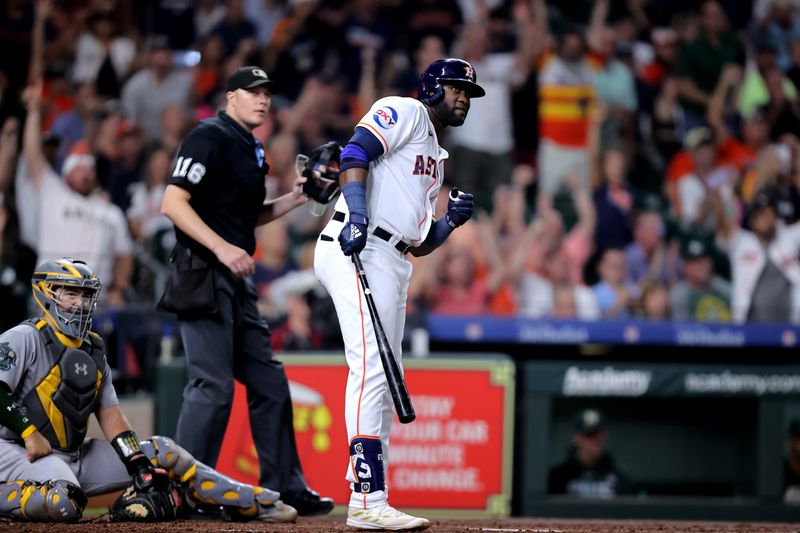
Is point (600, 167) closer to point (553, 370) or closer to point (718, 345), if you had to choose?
point (718, 345)

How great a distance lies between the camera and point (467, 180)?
33.1 ft

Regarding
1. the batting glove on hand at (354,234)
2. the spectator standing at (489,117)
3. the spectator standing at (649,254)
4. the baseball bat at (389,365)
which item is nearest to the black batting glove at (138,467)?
the baseball bat at (389,365)

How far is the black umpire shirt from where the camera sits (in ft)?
16.7

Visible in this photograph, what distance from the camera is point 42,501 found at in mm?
4496

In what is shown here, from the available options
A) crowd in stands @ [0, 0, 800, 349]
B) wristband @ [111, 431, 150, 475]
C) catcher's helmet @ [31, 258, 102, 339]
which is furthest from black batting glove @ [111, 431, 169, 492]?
crowd in stands @ [0, 0, 800, 349]

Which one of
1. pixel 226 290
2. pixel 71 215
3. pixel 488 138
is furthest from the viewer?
pixel 488 138

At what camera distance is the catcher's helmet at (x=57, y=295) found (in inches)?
189

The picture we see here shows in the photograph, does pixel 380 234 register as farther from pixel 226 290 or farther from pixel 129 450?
pixel 129 450

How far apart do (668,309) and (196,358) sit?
215 inches

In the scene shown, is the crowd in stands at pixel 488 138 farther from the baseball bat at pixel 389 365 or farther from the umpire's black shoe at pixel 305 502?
the baseball bat at pixel 389 365

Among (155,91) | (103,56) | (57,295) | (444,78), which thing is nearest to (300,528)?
(57,295)

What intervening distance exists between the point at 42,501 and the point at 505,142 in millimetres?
6609

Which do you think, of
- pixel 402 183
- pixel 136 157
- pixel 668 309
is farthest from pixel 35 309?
pixel 668 309

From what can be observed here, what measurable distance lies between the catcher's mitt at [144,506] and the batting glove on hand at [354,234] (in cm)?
129
